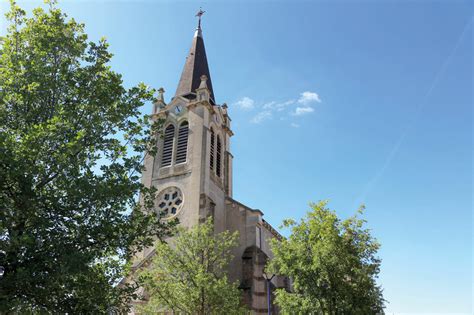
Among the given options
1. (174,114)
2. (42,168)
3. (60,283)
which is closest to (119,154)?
(42,168)

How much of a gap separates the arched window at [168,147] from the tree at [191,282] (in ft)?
37.3

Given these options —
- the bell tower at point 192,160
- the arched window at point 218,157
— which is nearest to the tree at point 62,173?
the bell tower at point 192,160

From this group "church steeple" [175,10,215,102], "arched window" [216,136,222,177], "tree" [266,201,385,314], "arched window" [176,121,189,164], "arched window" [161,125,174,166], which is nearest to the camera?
"tree" [266,201,385,314]

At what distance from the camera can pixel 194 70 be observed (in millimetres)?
38562

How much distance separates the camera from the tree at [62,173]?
911 centimetres

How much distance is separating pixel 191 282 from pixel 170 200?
1050cm

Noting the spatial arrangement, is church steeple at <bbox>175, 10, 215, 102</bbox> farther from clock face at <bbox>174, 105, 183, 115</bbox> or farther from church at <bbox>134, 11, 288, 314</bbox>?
clock face at <bbox>174, 105, 183, 115</bbox>

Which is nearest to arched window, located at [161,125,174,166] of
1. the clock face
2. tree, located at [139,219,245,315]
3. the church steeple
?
the clock face

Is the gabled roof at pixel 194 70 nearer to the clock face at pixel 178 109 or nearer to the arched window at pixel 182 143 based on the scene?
the clock face at pixel 178 109

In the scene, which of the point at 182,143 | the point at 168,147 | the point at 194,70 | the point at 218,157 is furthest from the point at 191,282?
the point at 194,70

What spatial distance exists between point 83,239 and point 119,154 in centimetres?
275

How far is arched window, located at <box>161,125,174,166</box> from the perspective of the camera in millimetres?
31152

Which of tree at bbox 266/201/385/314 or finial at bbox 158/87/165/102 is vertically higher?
finial at bbox 158/87/165/102

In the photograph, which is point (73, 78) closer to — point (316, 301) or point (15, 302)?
point (15, 302)
